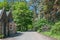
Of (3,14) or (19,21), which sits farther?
(19,21)

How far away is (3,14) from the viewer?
43.6 metres

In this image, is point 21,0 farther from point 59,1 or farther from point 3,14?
point 59,1

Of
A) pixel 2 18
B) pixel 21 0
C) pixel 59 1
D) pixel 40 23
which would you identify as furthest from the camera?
pixel 21 0

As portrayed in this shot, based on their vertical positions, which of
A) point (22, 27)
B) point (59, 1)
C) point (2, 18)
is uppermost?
point (59, 1)

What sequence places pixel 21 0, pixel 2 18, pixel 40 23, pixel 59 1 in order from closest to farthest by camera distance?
pixel 59 1 < pixel 2 18 < pixel 40 23 < pixel 21 0

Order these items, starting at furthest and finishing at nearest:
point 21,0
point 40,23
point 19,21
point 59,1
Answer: point 21,0 < point 19,21 < point 40,23 < point 59,1

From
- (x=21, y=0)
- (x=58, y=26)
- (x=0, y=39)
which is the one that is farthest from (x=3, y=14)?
(x=21, y=0)

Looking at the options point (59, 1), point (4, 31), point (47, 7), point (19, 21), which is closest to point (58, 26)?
point (47, 7)

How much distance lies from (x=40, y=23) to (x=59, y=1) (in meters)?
42.9

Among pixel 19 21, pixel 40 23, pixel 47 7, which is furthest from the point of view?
pixel 19 21

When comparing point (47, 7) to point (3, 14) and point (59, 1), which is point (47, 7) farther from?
point (3, 14)

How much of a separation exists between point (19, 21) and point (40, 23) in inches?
538

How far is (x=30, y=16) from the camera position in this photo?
259 feet

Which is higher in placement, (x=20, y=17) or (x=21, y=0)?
(x=21, y=0)
